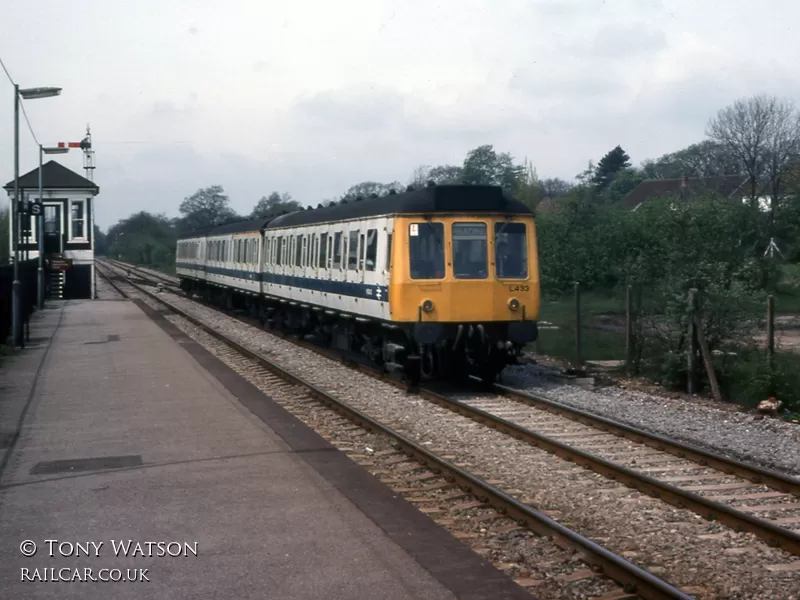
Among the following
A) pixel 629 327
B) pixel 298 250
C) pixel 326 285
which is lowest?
pixel 629 327

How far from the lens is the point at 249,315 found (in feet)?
104

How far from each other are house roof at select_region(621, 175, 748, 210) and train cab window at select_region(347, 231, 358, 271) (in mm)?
30317

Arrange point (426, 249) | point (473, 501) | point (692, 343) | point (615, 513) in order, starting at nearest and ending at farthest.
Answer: point (615, 513)
point (473, 501)
point (692, 343)
point (426, 249)

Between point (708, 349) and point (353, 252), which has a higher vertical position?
point (353, 252)

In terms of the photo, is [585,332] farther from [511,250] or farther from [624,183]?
[624,183]

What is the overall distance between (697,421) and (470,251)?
14.3 feet

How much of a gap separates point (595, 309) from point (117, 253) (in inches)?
4798

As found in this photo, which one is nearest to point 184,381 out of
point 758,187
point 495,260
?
point 495,260

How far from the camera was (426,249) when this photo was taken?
14.7 metres

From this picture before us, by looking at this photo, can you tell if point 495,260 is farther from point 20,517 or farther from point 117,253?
point 117,253

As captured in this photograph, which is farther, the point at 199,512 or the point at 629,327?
the point at 629,327

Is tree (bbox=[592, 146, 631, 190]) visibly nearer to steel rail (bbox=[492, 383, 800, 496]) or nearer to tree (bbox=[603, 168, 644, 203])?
tree (bbox=[603, 168, 644, 203])

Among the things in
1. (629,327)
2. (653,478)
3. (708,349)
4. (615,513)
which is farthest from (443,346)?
(615,513)

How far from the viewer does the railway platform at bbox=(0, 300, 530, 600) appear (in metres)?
5.98
